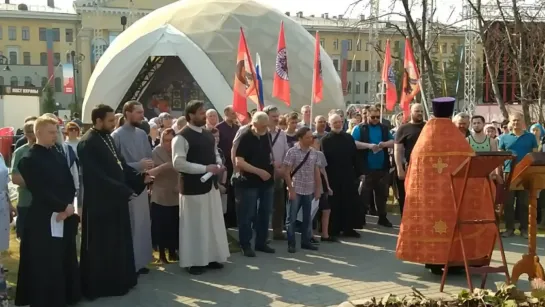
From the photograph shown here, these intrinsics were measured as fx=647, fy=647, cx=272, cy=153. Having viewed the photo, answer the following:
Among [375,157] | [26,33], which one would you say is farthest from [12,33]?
[375,157]

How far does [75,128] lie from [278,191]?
319cm

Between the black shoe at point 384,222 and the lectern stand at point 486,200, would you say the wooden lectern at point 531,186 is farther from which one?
the black shoe at point 384,222

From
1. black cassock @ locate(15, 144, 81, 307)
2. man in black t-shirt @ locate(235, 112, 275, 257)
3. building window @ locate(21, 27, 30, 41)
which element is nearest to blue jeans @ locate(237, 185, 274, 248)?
man in black t-shirt @ locate(235, 112, 275, 257)

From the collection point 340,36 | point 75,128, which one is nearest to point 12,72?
point 340,36

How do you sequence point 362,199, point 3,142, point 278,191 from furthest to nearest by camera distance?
point 3,142, point 362,199, point 278,191

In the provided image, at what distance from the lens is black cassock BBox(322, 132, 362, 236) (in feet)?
30.2

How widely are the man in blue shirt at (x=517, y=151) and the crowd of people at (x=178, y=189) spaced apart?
0.02 metres

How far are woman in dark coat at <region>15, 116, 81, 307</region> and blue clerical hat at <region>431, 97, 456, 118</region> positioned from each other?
3.87m

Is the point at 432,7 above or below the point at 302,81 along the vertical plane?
above

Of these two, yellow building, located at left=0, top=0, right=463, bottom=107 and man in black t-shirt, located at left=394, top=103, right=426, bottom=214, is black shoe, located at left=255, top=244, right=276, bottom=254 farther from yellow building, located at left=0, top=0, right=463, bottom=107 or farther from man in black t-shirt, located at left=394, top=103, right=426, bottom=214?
yellow building, located at left=0, top=0, right=463, bottom=107

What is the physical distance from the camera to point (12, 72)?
69875mm

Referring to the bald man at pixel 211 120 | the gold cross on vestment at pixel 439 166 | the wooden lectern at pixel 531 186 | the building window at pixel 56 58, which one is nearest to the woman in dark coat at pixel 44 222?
the bald man at pixel 211 120

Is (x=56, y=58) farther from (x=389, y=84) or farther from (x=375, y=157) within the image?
(x=375, y=157)

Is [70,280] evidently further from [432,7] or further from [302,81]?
[302,81]
